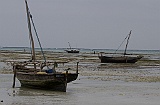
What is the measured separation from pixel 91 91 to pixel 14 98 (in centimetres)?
484

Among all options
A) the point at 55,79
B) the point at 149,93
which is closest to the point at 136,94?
the point at 149,93

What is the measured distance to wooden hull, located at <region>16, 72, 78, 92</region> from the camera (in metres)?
19.7

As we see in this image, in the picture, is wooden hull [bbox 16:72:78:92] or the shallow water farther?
wooden hull [bbox 16:72:78:92]

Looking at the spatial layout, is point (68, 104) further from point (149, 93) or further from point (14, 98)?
point (149, 93)

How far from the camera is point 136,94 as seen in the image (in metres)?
19.6

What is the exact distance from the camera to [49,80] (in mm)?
19953

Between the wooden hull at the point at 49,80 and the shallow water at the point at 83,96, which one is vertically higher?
the wooden hull at the point at 49,80

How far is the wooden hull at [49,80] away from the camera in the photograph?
19.7m

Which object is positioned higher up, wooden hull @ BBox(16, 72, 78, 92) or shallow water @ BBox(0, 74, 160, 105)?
wooden hull @ BBox(16, 72, 78, 92)

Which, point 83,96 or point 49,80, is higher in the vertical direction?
point 49,80

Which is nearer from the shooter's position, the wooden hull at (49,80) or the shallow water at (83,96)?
the shallow water at (83,96)

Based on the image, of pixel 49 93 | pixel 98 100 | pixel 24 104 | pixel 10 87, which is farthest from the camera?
pixel 10 87

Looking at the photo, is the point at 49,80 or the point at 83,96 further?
the point at 49,80

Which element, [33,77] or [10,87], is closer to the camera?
[33,77]
